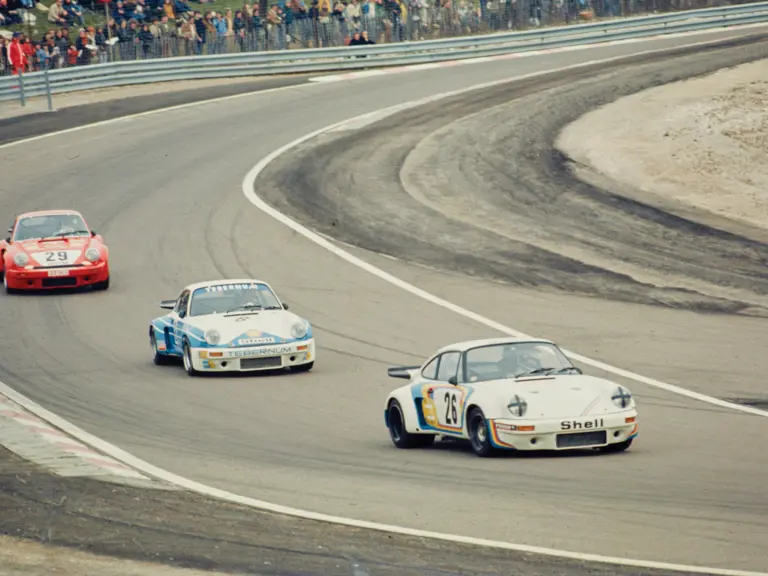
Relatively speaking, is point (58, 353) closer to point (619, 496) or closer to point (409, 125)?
point (619, 496)

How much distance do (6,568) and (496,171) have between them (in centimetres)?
2454

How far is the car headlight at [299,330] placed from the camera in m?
18.0

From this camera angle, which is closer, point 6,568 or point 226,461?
point 6,568

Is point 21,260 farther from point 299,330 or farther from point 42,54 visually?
point 42,54

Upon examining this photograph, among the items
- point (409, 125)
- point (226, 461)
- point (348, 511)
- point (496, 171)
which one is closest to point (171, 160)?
point (409, 125)

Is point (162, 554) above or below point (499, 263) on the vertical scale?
above

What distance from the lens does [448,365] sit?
13.5 metres

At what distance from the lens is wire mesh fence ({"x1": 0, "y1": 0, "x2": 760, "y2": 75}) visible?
42.6 meters

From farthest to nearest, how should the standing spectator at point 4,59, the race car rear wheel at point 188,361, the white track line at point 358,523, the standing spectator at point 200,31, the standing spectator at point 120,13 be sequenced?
the standing spectator at point 200,31, the standing spectator at point 120,13, the standing spectator at point 4,59, the race car rear wheel at point 188,361, the white track line at point 358,523

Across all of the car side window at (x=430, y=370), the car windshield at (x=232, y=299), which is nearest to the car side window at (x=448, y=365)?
the car side window at (x=430, y=370)

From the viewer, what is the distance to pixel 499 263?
82.3ft

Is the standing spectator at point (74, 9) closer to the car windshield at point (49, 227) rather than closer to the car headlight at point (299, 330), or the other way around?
the car windshield at point (49, 227)

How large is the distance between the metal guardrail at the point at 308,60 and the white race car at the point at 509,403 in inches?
1180

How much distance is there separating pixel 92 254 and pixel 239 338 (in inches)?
304
